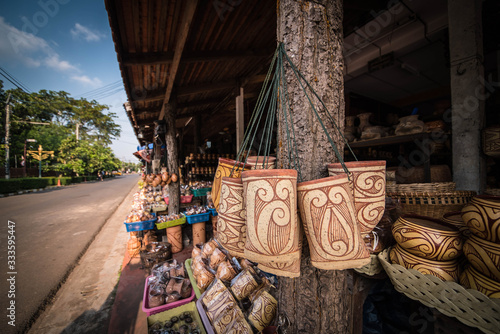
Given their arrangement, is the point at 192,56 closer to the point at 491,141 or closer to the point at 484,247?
the point at 484,247

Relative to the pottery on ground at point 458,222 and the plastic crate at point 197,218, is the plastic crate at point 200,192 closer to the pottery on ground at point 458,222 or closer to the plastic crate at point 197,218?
the plastic crate at point 197,218

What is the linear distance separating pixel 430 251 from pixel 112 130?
51.7 meters

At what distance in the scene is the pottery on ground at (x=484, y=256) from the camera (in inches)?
29.1

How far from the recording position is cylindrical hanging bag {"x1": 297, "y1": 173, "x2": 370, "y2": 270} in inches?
28.0

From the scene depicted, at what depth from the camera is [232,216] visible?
91cm

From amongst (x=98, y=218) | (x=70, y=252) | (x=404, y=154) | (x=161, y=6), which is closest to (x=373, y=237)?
(x=161, y=6)

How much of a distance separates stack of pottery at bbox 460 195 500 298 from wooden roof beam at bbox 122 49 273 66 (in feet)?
12.4

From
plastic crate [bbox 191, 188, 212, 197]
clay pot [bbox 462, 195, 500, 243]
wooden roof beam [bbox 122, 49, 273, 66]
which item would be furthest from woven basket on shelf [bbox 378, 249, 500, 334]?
plastic crate [bbox 191, 188, 212, 197]

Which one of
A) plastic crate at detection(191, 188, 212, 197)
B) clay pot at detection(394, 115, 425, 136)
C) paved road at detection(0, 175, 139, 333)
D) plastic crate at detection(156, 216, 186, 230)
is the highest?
clay pot at detection(394, 115, 425, 136)

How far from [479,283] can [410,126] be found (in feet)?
6.35

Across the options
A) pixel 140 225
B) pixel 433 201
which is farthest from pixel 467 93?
pixel 140 225

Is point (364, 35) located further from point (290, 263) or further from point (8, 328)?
point (8, 328)

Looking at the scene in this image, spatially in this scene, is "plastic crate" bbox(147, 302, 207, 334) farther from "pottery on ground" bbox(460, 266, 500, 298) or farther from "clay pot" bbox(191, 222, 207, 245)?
"clay pot" bbox(191, 222, 207, 245)

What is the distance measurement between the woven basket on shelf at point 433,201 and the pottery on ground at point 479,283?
73cm
